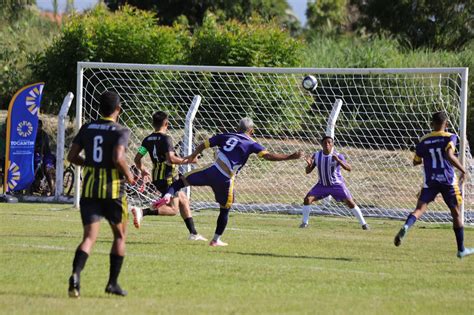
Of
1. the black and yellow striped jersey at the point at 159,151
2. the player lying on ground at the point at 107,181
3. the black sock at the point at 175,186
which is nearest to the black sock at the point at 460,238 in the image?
the black sock at the point at 175,186

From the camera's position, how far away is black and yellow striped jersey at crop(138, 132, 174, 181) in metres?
14.9

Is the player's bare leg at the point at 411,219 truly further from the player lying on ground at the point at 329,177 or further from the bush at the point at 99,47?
the bush at the point at 99,47

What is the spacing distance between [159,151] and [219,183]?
4.41ft

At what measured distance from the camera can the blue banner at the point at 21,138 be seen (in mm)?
22391

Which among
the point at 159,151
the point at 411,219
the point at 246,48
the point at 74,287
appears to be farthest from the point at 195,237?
the point at 246,48

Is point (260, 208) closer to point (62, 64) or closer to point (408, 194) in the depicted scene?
point (408, 194)

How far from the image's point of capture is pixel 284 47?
29.7 metres

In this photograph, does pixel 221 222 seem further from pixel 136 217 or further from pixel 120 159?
→ pixel 120 159

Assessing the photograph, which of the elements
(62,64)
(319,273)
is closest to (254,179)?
(62,64)

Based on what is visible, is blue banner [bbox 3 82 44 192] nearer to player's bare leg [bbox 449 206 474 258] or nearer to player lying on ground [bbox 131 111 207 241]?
player lying on ground [bbox 131 111 207 241]

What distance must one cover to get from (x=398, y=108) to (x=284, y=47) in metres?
7.30

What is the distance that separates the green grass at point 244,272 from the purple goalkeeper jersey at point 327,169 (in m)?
1.09

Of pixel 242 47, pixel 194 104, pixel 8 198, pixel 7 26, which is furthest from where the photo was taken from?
pixel 7 26

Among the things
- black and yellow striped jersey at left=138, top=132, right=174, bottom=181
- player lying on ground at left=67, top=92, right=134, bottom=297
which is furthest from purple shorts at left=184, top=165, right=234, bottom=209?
player lying on ground at left=67, top=92, right=134, bottom=297
